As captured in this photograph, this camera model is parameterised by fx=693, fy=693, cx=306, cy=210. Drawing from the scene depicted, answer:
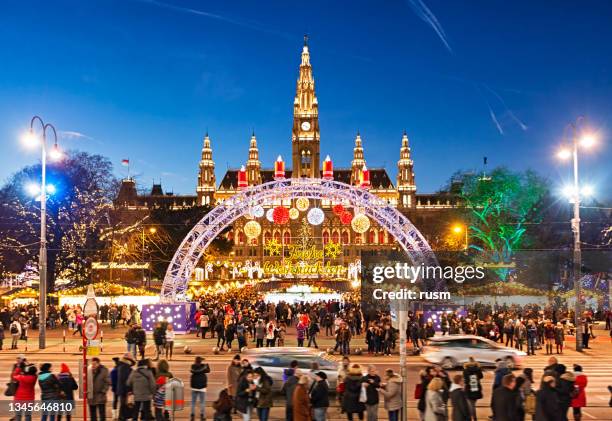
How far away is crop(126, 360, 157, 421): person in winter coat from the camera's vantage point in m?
13.3

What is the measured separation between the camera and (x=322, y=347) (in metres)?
29.5

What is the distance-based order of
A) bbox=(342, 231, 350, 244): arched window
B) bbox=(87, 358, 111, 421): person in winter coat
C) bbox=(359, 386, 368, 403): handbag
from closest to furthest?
bbox=(359, 386, 368, 403): handbag, bbox=(87, 358, 111, 421): person in winter coat, bbox=(342, 231, 350, 244): arched window

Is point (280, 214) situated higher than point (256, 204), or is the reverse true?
point (280, 214)

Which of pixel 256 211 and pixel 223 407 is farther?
pixel 256 211

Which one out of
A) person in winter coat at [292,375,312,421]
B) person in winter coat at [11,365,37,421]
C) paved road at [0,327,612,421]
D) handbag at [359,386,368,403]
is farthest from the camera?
paved road at [0,327,612,421]

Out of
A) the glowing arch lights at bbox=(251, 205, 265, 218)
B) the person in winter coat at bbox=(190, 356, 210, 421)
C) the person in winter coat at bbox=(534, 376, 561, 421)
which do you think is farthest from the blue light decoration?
the person in winter coat at bbox=(534, 376, 561, 421)

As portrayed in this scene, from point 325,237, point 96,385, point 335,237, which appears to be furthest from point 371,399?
point 325,237

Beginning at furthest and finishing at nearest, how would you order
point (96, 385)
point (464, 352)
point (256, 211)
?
1. point (256, 211)
2. point (464, 352)
3. point (96, 385)

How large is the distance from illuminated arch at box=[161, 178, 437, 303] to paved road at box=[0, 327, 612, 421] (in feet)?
11.3

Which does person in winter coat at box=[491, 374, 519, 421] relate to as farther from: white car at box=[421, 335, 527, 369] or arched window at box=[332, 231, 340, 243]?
arched window at box=[332, 231, 340, 243]

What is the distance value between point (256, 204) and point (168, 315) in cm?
871

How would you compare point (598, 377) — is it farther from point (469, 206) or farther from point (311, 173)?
point (311, 173)

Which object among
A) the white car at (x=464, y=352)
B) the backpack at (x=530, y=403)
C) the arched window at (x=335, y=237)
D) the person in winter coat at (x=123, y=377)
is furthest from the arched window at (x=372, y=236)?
the backpack at (x=530, y=403)

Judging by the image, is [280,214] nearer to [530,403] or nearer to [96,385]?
[96,385]
